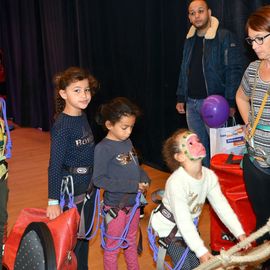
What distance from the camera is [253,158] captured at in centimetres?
214

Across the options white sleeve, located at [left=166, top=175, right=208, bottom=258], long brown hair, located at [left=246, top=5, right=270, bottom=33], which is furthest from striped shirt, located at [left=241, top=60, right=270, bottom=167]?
white sleeve, located at [left=166, top=175, right=208, bottom=258]

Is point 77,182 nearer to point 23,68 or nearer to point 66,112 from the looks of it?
point 66,112

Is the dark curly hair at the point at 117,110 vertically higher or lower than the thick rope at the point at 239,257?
higher

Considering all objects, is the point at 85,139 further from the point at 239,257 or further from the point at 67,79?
the point at 239,257

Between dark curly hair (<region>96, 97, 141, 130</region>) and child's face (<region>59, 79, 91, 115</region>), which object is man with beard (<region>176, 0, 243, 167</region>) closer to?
dark curly hair (<region>96, 97, 141, 130</region>)

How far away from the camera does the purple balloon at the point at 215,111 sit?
3020 mm

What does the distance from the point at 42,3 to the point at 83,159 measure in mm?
4589

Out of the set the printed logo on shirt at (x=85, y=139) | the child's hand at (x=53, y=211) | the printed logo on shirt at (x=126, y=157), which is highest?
the printed logo on shirt at (x=85, y=139)

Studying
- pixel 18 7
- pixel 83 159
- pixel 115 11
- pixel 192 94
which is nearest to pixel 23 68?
pixel 18 7

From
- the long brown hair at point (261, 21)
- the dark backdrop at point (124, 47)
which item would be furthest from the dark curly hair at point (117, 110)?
the dark backdrop at point (124, 47)

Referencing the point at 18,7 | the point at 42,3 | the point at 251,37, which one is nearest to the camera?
the point at 251,37

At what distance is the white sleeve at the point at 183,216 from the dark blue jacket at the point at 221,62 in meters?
1.60

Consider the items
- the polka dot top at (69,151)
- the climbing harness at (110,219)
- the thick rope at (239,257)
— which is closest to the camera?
the thick rope at (239,257)

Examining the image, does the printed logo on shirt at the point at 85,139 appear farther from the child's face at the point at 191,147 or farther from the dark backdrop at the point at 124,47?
the dark backdrop at the point at 124,47
